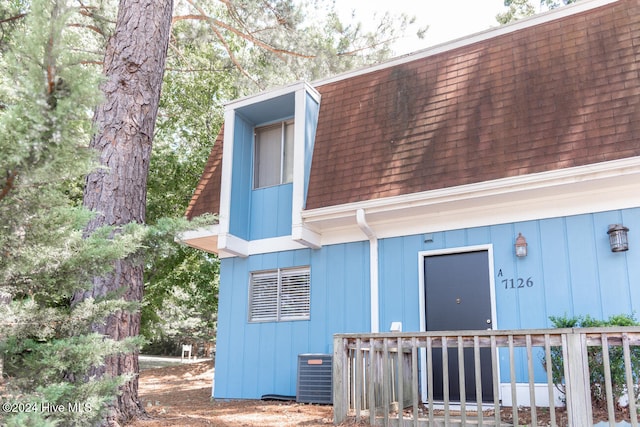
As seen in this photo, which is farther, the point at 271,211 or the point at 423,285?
the point at 271,211

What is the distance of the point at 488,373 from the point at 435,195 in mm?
2206

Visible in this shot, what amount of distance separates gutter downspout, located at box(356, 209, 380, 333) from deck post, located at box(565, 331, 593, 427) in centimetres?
312

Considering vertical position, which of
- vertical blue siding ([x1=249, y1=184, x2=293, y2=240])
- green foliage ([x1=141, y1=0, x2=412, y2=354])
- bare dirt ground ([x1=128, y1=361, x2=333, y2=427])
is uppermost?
green foliage ([x1=141, y1=0, x2=412, y2=354])

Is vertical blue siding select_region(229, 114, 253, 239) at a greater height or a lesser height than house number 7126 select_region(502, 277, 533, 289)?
greater

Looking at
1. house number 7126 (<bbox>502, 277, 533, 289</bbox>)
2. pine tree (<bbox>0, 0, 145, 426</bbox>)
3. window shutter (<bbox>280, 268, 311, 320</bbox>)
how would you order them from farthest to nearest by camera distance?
window shutter (<bbox>280, 268, 311, 320</bbox>), house number 7126 (<bbox>502, 277, 533, 289</bbox>), pine tree (<bbox>0, 0, 145, 426</bbox>)

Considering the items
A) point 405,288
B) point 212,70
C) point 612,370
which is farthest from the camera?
point 212,70

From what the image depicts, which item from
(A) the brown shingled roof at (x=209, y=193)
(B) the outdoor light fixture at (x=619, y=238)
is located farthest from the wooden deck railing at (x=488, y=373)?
Answer: (A) the brown shingled roof at (x=209, y=193)

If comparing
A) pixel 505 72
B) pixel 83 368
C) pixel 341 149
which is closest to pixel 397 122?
pixel 341 149

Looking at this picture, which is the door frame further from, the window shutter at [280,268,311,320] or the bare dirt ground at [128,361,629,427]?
the window shutter at [280,268,311,320]

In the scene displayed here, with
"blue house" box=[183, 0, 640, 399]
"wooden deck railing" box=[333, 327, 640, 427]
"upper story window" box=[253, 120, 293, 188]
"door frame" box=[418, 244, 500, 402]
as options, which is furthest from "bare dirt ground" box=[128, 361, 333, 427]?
"upper story window" box=[253, 120, 293, 188]

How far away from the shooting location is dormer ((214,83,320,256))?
26.1 feet

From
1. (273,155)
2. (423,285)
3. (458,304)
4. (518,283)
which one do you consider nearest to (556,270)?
(518,283)

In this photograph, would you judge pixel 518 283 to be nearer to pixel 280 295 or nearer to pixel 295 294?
pixel 295 294

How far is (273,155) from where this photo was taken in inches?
345
